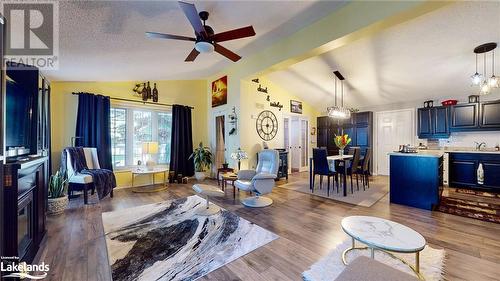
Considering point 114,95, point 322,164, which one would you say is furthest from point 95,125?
point 322,164

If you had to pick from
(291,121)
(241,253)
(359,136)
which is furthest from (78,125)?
(359,136)

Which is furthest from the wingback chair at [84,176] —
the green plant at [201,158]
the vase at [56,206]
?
the green plant at [201,158]

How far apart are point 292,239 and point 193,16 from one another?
2690mm

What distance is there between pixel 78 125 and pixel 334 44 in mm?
5168

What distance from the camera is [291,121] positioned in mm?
6809

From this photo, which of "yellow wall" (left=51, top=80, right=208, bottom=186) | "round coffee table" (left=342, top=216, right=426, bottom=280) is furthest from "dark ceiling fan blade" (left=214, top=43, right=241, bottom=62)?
"yellow wall" (left=51, top=80, right=208, bottom=186)

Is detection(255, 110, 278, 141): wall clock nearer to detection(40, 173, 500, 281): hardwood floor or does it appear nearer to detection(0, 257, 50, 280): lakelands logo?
detection(40, 173, 500, 281): hardwood floor

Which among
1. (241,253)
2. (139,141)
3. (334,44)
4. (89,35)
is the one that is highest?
(334,44)

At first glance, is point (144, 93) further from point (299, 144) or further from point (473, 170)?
point (473, 170)

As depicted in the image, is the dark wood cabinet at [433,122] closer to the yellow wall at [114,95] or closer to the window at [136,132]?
the yellow wall at [114,95]

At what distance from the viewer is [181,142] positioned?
18.6 ft

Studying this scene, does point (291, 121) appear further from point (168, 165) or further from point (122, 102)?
point (122, 102)

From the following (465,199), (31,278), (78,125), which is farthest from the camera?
(78,125)

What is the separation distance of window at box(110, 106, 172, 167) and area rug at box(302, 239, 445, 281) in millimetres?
4843
